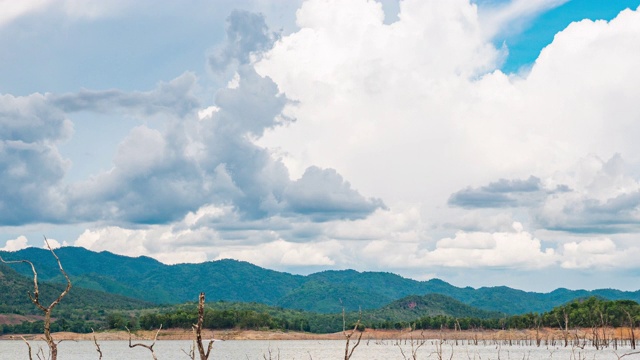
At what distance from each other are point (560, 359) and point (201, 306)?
117 metres

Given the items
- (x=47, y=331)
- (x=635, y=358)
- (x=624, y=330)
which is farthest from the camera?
(x=624, y=330)

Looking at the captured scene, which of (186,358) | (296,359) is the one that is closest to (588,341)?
(296,359)

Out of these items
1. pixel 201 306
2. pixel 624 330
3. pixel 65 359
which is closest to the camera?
pixel 201 306

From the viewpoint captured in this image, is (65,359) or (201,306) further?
(65,359)

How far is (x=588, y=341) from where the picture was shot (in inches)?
7771

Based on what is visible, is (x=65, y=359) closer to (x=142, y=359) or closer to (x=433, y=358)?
(x=142, y=359)

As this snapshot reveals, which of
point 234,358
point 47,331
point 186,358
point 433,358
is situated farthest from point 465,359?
point 47,331

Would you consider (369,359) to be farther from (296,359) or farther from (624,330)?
(624,330)

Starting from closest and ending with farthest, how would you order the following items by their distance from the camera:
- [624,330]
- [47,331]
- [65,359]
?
[47,331] → [65,359] → [624,330]

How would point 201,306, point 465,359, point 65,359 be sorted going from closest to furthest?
point 201,306
point 465,359
point 65,359

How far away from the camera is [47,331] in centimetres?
2144

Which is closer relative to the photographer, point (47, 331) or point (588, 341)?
point (47, 331)

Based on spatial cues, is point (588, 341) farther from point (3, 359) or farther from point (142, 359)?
point (3, 359)

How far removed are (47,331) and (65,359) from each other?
430 feet
